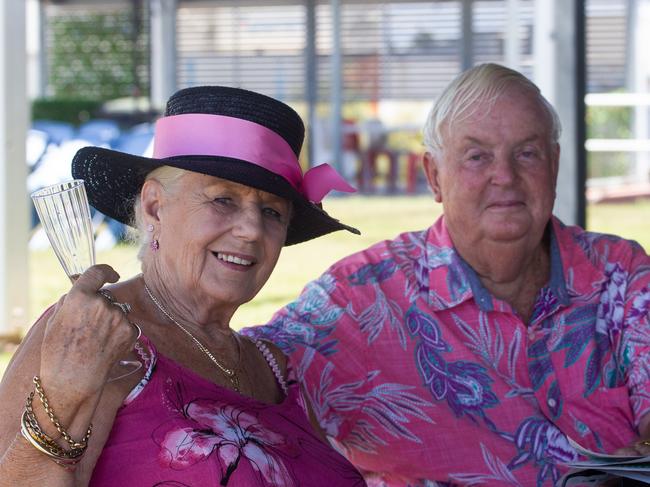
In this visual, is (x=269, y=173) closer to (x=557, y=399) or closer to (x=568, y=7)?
(x=557, y=399)

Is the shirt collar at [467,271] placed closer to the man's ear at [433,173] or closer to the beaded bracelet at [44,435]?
the man's ear at [433,173]

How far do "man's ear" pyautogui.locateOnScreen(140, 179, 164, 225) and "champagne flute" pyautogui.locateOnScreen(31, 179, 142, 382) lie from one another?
1.69 feet

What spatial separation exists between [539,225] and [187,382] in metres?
1.17

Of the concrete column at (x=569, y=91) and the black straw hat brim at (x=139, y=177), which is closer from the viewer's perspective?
→ the black straw hat brim at (x=139, y=177)

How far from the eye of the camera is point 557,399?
106 inches

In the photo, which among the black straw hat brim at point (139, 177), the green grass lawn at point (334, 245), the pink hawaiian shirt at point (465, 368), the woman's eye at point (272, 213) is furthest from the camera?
the green grass lawn at point (334, 245)

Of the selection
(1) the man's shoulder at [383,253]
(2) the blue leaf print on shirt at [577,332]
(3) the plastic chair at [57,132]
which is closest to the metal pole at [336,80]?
(3) the plastic chair at [57,132]

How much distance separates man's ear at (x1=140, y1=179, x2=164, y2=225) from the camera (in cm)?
221

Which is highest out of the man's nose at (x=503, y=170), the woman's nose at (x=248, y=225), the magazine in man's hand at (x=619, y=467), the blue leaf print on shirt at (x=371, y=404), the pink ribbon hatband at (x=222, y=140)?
the pink ribbon hatband at (x=222, y=140)

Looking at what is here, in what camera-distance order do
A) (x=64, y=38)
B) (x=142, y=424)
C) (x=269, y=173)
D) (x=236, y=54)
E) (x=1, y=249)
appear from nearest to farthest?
(x=142, y=424), (x=269, y=173), (x=1, y=249), (x=236, y=54), (x=64, y=38)

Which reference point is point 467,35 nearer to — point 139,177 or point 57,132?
point 57,132

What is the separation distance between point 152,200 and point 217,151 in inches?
7.0

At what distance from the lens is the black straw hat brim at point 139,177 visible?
7.07ft

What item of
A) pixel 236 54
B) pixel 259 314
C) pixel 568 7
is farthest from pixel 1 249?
pixel 236 54
